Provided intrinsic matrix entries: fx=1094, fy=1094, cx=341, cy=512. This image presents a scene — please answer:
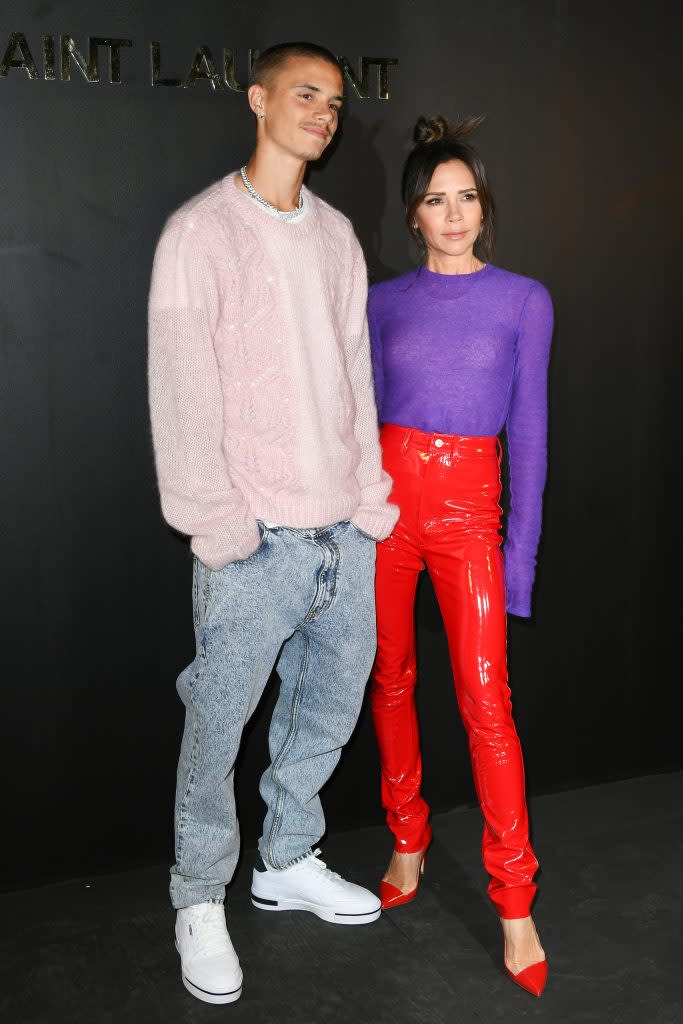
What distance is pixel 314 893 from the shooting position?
2.63 meters

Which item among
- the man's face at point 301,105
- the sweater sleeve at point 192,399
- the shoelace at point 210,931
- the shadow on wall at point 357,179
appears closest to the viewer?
the sweater sleeve at point 192,399

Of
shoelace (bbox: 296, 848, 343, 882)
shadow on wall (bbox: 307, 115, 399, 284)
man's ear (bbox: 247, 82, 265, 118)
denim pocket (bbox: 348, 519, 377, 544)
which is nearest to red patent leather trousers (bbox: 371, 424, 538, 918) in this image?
denim pocket (bbox: 348, 519, 377, 544)

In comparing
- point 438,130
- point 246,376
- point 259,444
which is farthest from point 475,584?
point 438,130

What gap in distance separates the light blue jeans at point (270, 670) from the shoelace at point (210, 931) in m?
0.04

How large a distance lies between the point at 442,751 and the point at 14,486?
140 centimetres

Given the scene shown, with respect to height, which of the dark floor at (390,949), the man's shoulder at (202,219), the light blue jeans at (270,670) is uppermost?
the man's shoulder at (202,219)

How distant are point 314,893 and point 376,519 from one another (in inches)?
37.0

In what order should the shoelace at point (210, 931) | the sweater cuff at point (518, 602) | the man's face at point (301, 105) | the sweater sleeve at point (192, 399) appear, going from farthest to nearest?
the sweater cuff at point (518, 602) < the shoelace at point (210, 931) < the man's face at point (301, 105) < the sweater sleeve at point (192, 399)

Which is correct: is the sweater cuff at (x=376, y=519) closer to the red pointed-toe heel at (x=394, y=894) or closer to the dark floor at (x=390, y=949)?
the red pointed-toe heel at (x=394, y=894)

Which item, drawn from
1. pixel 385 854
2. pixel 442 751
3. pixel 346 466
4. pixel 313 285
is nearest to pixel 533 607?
pixel 442 751

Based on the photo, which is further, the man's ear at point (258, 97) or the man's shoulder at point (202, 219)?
the man's ear at point (258, 97)

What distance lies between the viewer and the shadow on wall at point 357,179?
2695 mm

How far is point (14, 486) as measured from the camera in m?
2.57

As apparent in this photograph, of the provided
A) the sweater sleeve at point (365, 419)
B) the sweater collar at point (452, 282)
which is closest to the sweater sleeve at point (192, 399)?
the sweater sleeve at point (365, 419)
